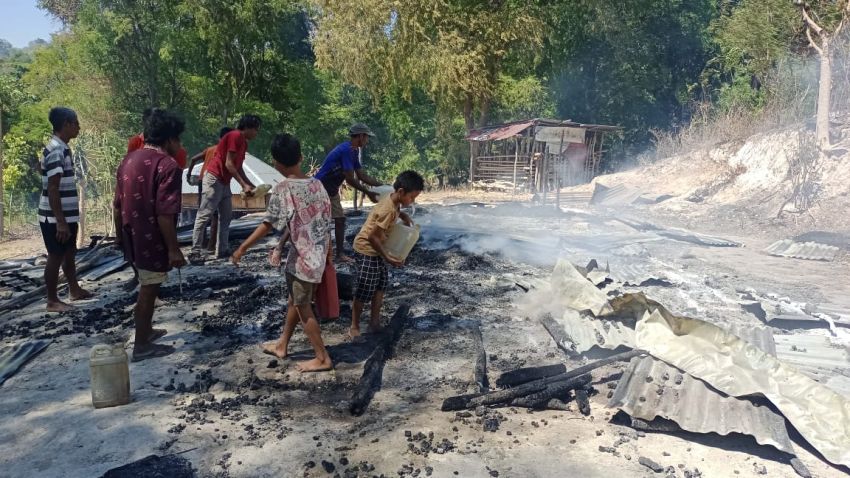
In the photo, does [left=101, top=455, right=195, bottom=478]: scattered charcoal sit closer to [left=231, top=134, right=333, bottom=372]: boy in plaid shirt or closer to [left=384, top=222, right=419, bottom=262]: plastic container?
[left=231, top=134, right=333, bottom=372]: boy in plaid shirt

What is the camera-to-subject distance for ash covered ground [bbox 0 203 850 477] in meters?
3.16

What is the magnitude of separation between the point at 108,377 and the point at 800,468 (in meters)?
4.01

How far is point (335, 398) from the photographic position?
3.94m

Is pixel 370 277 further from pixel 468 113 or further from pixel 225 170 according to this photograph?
pixel 468 113

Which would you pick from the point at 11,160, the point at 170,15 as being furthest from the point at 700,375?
the point at 170,15

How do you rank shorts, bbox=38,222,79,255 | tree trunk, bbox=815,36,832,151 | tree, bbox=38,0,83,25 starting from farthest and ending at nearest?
1. tree, bbox=38,0,83,25
2. tree trunk, bbox=815,36,832,151
3. shorts, bbox=38,222,79,255

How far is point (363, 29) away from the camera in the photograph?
24.5m

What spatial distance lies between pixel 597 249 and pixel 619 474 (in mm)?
6300

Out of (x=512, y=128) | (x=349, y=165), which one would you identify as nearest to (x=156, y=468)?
(x=349, y=165)

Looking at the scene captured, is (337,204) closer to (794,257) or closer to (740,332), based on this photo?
(740,332)

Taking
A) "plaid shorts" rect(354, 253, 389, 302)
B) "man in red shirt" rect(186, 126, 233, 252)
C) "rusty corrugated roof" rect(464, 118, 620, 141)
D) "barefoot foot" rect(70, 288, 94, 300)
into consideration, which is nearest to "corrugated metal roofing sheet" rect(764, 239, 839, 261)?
"plaid shorts" rect(354, 253, 389, 302)

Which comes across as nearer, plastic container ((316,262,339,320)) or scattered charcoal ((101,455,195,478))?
scattered charcoal ((101,455,195,478))

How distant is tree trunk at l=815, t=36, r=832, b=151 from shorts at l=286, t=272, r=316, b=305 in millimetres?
14781

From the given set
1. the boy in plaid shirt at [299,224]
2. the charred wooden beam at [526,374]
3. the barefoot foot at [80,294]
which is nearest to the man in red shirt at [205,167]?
the barefoot foot at [80,294]
